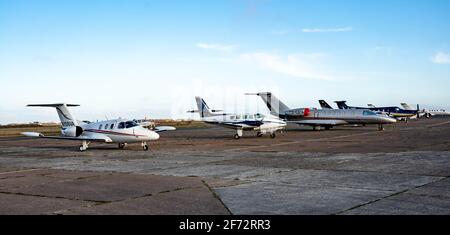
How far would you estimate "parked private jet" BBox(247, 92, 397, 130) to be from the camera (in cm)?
5334

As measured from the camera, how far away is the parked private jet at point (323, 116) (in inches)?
2100

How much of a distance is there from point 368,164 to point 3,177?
45.1 feet

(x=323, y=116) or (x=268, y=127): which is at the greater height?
(x=323, y=116)

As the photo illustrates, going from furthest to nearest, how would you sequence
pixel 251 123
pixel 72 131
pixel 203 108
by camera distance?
pixel 203 108 → pixel 251 123 → pixel 72 131

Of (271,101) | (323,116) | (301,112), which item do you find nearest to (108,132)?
(271,101)

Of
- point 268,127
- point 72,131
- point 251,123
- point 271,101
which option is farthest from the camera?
point 271,101

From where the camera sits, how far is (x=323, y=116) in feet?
183

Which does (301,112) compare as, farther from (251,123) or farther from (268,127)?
(251,123)

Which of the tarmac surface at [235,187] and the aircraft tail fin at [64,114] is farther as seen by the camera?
the aircraft tail fin at [64,114]

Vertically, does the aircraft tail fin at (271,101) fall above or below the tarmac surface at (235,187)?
above

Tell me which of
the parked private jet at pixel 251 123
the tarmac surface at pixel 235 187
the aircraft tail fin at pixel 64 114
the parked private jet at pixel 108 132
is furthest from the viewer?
the parked private jet at pixel 251 123

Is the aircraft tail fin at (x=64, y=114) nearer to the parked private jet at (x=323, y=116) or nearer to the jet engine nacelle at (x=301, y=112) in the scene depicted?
the parked private jet at (x=323, y=116)

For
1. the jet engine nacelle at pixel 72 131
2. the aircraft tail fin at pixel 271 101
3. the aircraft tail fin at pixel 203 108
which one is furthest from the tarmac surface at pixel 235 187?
the aircraft tail fin at pixel 271 101

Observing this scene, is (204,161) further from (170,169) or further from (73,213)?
(73,213)
